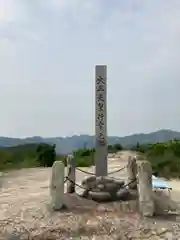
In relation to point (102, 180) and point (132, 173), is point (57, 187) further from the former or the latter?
point (132, 173)

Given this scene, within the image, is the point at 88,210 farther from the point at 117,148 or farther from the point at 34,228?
the point at 117,148

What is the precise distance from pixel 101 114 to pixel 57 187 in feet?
8.11

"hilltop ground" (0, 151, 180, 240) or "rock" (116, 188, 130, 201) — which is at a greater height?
"rock" (116, 188, 130, 201)

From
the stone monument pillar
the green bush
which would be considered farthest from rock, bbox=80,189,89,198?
the green bush

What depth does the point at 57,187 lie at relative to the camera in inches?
344

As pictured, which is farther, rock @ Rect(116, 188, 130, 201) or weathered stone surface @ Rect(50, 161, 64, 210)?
rock @ Rect(116, 188, 130, 201)

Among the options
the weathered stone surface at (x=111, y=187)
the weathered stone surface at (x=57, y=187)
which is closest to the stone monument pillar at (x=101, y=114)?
the weathered stone surface at (x=111, y=187)

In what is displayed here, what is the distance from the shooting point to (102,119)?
10.4 m

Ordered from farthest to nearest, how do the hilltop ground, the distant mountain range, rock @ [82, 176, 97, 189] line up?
the distant mountain range → rock @ [82, 176, 97, 189] → the hilltop ground

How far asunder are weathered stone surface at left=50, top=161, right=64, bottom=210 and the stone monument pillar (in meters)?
1.78

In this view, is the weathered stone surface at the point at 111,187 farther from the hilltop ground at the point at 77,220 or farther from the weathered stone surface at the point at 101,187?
the hilltop ground at the point at 77,220

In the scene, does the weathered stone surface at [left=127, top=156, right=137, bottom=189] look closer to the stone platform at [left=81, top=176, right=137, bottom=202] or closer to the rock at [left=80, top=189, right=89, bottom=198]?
the stone platform at [left=81, top=176, right=137, bottom=202]

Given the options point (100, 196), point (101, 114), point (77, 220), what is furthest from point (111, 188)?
point (77, 220)

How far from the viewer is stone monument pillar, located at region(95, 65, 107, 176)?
10.4m
